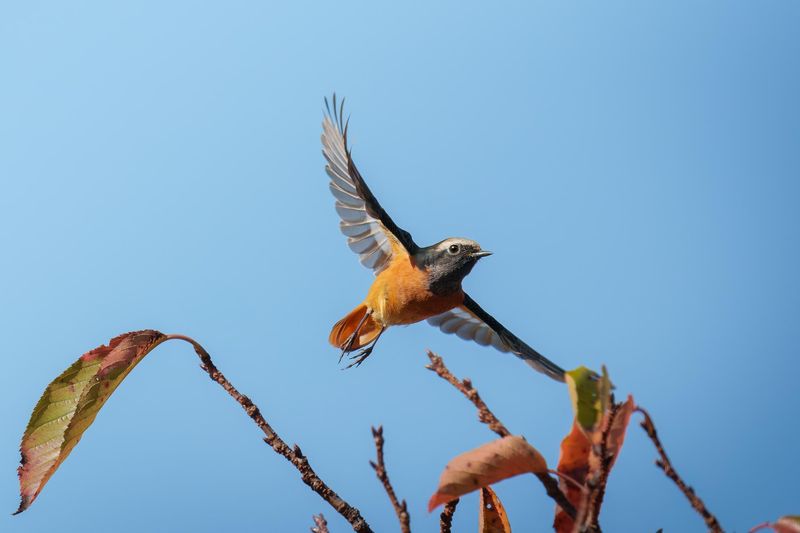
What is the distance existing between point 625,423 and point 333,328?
3.09m

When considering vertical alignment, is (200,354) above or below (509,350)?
below

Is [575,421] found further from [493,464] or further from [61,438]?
[61,438]

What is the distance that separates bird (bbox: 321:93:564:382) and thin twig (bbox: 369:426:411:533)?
8.04 feet

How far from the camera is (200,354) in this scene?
186 cm

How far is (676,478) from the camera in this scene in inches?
46.7

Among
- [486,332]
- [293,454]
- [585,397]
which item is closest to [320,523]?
[293,454]

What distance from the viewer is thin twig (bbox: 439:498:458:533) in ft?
5.15

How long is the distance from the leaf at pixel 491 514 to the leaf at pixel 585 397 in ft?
1.20

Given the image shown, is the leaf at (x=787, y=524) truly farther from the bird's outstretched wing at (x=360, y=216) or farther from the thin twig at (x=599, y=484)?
the bird's outstretched wing at (x=360, y=216)

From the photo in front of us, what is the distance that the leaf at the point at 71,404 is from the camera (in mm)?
1769

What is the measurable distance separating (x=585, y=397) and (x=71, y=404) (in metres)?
1.12

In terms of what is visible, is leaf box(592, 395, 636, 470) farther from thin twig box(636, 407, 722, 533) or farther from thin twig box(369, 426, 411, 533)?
thin twig box(369, 426, 411, 533)

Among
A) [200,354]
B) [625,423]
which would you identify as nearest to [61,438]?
[200,354]

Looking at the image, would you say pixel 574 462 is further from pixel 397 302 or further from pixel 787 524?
pixel 397 302
